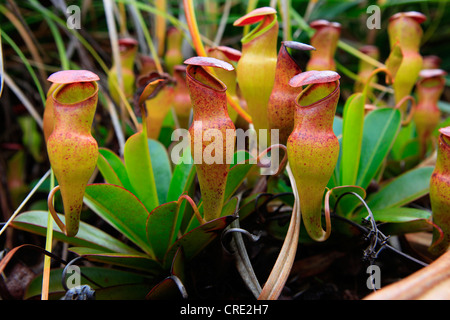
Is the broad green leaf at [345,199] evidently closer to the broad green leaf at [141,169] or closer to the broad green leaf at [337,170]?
the broad green leaf at [337,170]

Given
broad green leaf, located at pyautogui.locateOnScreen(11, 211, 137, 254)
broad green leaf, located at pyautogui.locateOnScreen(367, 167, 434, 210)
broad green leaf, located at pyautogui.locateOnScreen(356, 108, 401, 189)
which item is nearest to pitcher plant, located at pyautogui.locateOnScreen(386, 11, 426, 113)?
broad green leaf, located at pyautogui.locateOnScreen(356, 108, 401, 189)

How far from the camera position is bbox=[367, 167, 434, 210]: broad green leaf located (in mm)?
808

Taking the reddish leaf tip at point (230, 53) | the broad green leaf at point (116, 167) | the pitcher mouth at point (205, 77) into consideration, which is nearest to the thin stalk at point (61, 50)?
the broad green leaf at point (116, 167)

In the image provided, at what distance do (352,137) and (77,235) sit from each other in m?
0.61

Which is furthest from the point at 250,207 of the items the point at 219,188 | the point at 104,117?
the point at 104,117

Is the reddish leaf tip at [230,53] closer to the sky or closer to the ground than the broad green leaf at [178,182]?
closer to the sky

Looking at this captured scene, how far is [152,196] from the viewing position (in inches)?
30.1

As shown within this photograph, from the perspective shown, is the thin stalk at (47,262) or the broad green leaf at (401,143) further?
the broad green leaf at (401,143)

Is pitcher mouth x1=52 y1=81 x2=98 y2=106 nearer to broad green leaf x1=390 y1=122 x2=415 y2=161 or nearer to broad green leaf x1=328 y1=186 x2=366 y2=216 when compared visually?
broad green leaf x1=328 y1=186 x2=366 y2=216

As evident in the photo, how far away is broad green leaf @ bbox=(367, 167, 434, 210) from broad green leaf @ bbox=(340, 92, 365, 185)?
0.09 m

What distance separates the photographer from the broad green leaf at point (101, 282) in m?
0.69

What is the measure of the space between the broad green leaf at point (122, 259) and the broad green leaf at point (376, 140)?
1.66ft
